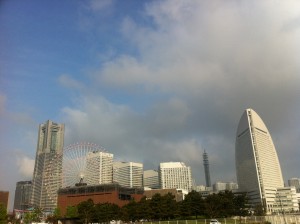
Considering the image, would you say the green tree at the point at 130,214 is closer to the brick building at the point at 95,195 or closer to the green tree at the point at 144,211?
the green tree at the point at 144,211

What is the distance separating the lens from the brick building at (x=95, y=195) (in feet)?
375

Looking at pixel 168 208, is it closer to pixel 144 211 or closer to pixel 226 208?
pixel 144 211

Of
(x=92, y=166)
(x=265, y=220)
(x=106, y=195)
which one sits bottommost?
(x=265, y=220)

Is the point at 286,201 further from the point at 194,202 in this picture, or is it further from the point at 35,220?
the point at 35,220

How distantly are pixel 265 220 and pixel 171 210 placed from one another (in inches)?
962

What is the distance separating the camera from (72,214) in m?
93.2

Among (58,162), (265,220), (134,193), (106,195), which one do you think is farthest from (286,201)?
(265,220)

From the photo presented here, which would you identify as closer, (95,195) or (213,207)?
(213,207)

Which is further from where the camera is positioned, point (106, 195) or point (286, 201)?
point (286, 201)

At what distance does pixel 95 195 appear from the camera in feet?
382

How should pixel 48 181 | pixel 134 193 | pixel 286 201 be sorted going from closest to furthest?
pixel 48 181 < pixel 134 193 < pixel 286 201

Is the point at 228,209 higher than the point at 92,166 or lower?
lower

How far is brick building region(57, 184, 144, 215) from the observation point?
114m

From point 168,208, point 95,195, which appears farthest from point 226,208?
point 95,195
